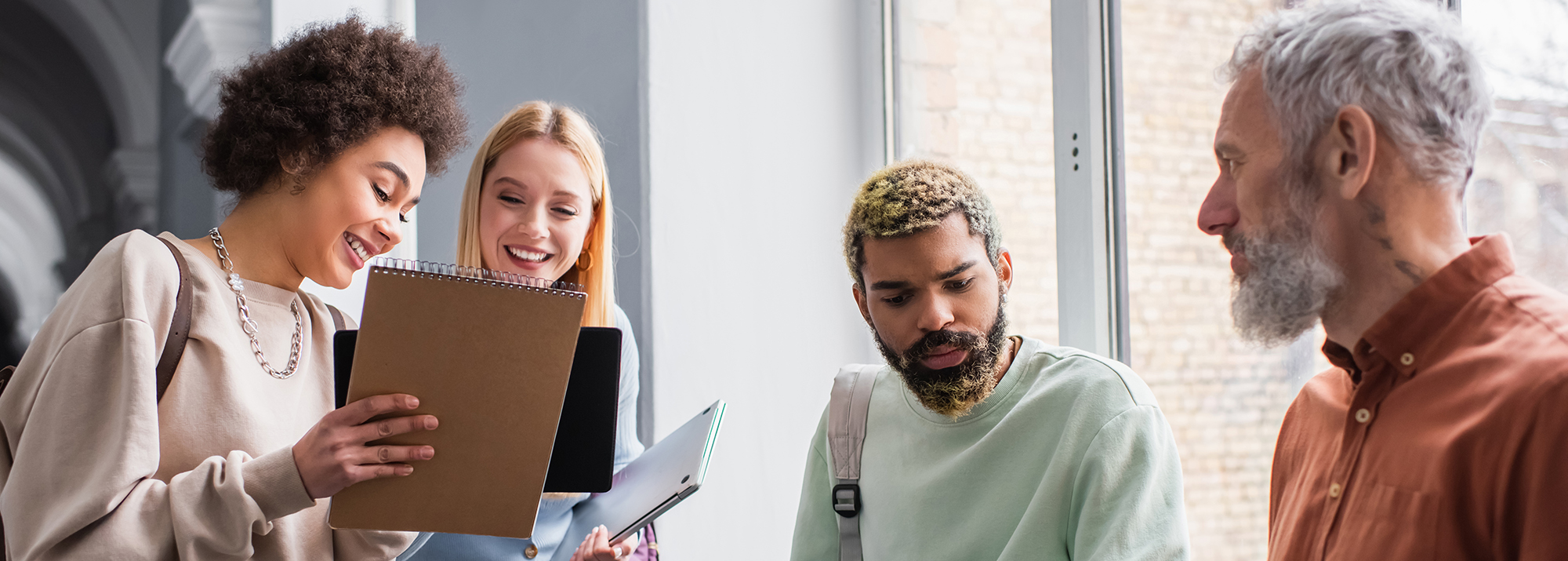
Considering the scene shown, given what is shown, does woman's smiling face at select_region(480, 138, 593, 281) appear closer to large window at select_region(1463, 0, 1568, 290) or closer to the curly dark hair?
the curly dark hair

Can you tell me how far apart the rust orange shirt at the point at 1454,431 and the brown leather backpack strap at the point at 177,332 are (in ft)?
5.35

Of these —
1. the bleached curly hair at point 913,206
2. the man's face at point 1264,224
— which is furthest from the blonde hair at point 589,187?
the man's face at point 1264,224

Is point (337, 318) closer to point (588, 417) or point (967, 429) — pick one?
point (588, 417)

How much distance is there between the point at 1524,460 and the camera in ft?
3.07

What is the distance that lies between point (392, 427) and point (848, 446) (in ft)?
3.52

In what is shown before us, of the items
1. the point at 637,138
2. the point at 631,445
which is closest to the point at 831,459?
the point at 631,445

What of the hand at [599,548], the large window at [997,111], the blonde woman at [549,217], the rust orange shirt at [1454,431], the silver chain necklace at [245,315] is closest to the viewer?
the rust orange shirt at [1454,431]

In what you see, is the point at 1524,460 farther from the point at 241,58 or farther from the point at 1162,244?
the point at 241,58

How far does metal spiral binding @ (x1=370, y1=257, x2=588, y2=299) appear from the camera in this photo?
55.1 inches

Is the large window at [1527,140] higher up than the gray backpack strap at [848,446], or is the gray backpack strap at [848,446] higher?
the large window at [1527,140]

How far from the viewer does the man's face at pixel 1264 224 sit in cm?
115

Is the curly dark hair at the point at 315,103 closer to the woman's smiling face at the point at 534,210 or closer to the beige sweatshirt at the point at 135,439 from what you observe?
the beige sweatshirt at the point at 135,439

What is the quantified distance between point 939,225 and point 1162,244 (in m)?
1.12

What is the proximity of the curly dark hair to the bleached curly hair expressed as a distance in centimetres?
88
